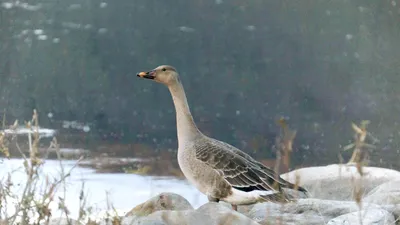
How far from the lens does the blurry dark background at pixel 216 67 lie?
30.1 feet

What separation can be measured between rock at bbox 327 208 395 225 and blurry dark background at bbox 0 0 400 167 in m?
3.49

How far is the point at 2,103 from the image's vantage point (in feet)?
31.6

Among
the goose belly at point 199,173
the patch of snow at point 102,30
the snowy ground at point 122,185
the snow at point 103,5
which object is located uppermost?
the snow at point 103,5

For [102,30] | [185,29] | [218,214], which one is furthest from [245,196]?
[102,30]

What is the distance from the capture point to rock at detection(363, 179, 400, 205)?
5.07 metres

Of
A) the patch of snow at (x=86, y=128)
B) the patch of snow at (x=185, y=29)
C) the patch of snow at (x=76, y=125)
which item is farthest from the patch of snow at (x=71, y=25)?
the patch of snow at (x=86, y=128)

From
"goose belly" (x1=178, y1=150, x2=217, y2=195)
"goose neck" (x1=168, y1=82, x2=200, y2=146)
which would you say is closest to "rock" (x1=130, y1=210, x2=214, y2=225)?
"goose belly" (x1=178, y1=150, x2=217, y2=195)

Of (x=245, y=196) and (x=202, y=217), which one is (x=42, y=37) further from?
(x=202, y=217)

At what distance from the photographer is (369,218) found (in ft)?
14.5

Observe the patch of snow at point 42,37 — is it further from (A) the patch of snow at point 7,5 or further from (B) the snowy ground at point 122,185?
(B) the snowy ground at point 122,185

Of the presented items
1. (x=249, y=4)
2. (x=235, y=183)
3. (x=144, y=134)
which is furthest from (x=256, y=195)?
(x=249, y=4)

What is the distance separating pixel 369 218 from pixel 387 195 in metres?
0.80

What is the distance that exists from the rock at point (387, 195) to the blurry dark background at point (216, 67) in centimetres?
244

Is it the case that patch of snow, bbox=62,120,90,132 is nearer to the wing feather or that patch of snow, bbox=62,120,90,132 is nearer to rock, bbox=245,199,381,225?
the wing feather
